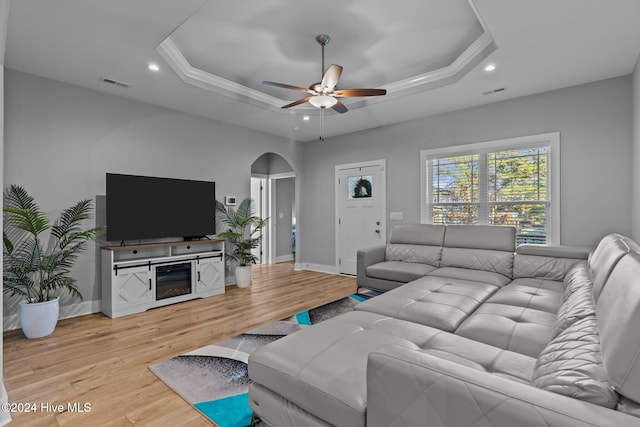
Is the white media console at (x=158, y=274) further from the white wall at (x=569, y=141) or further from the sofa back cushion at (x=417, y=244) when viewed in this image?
the white wall at (x=569, y=141)

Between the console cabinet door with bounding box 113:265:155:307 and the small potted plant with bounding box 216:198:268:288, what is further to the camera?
the small potted plant with bounding box 216:198:268:288

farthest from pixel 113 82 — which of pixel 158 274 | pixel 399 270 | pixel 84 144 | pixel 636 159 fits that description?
pixel 636 159

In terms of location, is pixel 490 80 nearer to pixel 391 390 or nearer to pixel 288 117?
pixel 288 117

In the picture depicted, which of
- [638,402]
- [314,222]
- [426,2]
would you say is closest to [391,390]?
[638,402]

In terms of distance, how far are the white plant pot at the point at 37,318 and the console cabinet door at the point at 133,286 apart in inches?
23.5

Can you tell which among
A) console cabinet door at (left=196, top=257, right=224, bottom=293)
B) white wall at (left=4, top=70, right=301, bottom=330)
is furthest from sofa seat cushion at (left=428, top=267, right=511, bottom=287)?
white wall at (left=4, top=70, right=301, bottom=330)

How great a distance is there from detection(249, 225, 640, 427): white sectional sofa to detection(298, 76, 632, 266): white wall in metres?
1.55

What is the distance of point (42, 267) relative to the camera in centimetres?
321

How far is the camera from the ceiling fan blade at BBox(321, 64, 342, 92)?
284 centimetres

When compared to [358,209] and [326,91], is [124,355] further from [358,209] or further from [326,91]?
[358,209]

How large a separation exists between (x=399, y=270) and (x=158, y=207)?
10.6ft

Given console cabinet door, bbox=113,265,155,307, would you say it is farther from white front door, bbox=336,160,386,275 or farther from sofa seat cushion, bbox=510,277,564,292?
sofa seat cushion, bbox=510,277,564,292

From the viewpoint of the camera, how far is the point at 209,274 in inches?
179

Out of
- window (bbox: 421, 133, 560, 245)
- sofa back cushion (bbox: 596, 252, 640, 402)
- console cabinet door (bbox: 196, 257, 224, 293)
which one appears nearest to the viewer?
sofa back cushion (bbox: 596, 252, 640, 402)
